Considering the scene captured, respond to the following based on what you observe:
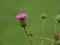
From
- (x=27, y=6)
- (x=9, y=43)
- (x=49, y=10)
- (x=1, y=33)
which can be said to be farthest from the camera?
(x=27, y=6)

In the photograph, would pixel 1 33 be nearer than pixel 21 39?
No

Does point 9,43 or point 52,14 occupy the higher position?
point 52,14

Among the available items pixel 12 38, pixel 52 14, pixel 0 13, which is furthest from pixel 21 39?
pixel 0 13

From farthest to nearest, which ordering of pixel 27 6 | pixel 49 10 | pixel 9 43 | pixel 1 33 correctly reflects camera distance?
1. pixel 27 6
2. pixel 49 10
3. pixel 1 33
4. pixel 9 43

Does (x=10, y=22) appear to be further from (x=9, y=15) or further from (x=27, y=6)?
(x=27, y=6)

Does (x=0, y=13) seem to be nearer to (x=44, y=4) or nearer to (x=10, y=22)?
(x=10, y=22)

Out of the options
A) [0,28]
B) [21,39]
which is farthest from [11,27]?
[21,39]
